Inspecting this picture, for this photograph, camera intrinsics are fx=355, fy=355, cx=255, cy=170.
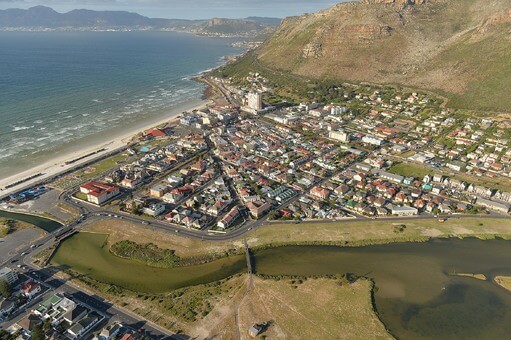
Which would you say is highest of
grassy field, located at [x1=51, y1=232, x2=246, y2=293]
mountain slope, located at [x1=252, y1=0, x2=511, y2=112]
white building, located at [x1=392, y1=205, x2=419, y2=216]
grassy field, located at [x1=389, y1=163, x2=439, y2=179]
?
mountain slope, located at [x1=252, y1=0, x2=511, y2=112]

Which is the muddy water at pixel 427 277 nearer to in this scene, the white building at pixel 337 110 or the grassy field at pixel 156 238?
the grassy field at pixel 156 238

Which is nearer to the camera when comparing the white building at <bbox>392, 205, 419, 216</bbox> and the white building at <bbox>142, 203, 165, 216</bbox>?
the white building at <bbox>142, 203, 165, 216</bbox>

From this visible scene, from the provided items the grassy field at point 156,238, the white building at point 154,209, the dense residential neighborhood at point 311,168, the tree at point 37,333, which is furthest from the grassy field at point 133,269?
the tree at point 37,333

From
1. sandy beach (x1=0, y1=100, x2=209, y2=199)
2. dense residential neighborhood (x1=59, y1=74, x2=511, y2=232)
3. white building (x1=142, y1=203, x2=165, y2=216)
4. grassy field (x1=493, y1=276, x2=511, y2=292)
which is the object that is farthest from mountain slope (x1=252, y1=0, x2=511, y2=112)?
white building (x1=142, y1=203, x2=165, y2=216)

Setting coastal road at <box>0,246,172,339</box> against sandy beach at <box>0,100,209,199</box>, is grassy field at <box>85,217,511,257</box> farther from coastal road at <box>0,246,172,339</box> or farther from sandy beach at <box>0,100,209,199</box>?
sandy beach at <box>0,100,209,199</box>

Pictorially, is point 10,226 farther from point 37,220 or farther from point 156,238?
point 156,238

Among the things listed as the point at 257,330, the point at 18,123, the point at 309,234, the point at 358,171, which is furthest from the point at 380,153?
the point at 18,123

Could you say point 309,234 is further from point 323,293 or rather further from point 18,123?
point 18,123
